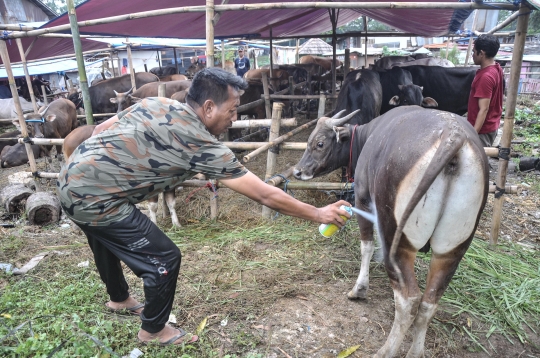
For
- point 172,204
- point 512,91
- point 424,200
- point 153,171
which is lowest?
point 172,204

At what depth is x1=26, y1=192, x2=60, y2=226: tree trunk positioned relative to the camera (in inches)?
209

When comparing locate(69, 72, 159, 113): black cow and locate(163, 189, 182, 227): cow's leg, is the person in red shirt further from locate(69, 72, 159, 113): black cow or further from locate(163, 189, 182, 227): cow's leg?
locate(69, 72, 159, 113): black cow

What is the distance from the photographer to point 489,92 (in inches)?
162

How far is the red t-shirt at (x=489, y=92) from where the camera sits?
13.5 ft

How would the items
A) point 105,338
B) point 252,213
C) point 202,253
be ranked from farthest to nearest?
point 252,213 < point 202,253 < point 105,338

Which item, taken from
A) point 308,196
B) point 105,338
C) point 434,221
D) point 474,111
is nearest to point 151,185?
point 105,338

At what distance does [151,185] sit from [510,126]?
3.35 m

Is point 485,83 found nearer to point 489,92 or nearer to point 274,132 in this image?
point 489,92

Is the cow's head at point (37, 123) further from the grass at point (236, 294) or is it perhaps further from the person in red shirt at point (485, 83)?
the person in red shirt at point (485, 83)

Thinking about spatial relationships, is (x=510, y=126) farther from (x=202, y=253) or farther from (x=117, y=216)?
(x=117, y=216)

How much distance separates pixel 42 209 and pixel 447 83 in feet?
28.3

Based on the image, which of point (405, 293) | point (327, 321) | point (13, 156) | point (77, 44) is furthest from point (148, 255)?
point (13, 156)

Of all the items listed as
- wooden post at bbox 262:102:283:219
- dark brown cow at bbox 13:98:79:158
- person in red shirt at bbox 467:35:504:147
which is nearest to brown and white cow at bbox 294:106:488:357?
wooden post at bbox 262:102:283:219

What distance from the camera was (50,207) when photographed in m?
5.39
